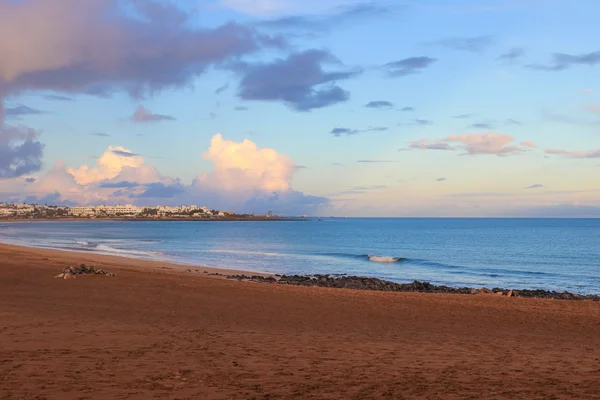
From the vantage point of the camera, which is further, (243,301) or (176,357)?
(243,301)

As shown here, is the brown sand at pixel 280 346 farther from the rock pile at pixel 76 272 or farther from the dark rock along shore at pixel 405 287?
the dark rock along shore at pixel 405 287

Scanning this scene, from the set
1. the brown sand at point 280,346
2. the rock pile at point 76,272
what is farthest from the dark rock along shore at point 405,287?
the rock pile at point 76,272

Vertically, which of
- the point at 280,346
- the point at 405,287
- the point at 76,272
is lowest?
the point at 405,287

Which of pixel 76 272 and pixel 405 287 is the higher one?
pixel 76 272

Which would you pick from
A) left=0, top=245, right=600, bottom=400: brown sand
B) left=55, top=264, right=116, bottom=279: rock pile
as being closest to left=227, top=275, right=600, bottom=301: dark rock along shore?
left=0, top=245, right=600, bottom=400: brown sand

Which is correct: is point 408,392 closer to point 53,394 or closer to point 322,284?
point 53,394

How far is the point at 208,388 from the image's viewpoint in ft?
26.1

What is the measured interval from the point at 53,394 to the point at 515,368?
7701 mm

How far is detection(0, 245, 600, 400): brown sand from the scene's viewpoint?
8.09 meters

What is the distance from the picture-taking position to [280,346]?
11.3 metres

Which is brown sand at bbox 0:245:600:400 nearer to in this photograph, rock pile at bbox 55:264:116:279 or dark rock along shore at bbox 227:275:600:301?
rock pile at bbox 55:264:116:279

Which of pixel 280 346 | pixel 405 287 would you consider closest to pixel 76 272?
pixel 280 346

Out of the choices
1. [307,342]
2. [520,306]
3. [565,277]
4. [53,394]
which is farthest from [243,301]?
[565,277]

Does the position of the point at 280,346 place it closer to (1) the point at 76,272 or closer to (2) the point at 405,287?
(1) the point at 76,272
